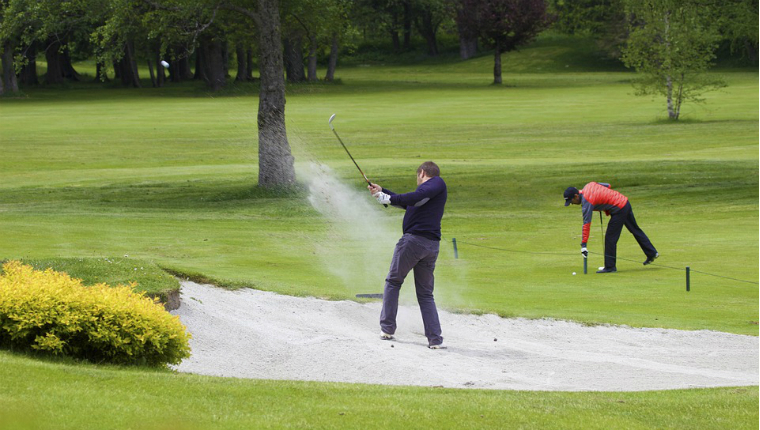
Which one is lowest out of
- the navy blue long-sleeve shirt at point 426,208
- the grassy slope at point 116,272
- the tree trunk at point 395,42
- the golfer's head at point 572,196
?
the golfer's head at point 572,196

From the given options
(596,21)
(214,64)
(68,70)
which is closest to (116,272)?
(214,64)

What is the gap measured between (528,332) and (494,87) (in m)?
74.5

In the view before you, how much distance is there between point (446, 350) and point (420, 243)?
144 cm

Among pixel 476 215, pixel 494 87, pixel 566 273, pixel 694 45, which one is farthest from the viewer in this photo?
pixel 494 87

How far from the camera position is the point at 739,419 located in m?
8.25

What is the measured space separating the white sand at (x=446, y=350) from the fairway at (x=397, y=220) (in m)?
0.53

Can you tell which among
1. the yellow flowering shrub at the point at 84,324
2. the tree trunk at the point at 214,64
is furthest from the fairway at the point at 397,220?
the tree trunk at the point at 214,64

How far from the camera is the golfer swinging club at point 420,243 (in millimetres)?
11234

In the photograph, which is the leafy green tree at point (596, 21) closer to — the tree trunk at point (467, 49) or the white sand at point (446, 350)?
the tree trunk at point (467, 49)

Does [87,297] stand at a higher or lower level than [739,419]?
higher

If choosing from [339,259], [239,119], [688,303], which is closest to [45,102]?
[239,119]

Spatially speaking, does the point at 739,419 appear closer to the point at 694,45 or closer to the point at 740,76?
the point at 694,45

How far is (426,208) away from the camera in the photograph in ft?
37.5

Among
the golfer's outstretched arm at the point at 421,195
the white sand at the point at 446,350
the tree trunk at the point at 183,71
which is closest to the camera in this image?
the white sand at the point at 446,350
